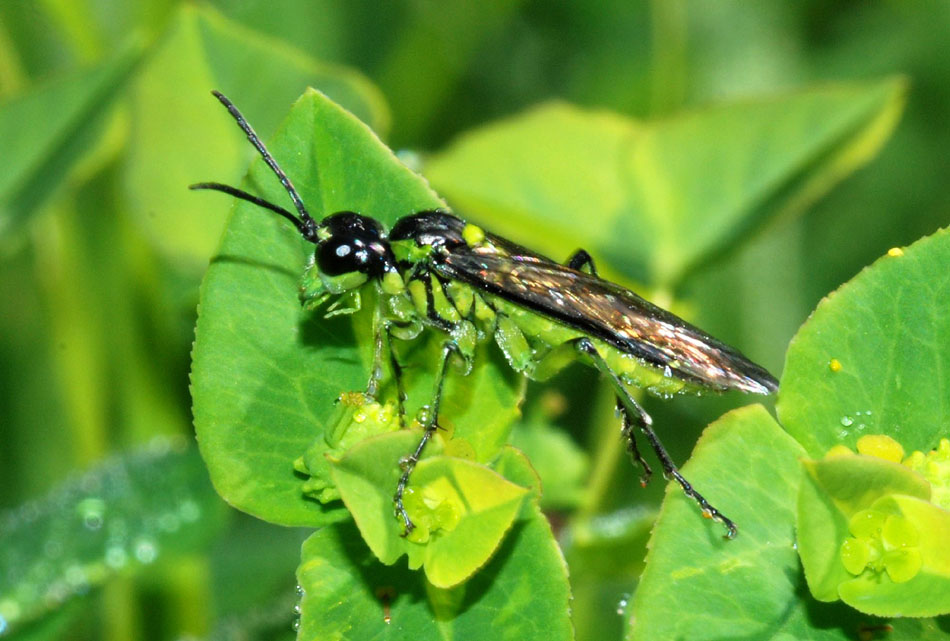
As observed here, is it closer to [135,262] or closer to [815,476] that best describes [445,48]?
[135,262]

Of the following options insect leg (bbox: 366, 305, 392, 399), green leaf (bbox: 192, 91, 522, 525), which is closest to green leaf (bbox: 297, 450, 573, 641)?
green leaf (bbox: 192, 91, 522, 525)

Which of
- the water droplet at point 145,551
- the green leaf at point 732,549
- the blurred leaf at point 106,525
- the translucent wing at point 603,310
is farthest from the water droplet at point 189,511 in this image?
the green leaf at point 732,549

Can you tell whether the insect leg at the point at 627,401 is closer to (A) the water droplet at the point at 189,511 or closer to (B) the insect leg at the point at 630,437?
(B) the insect leg at the point at 630,437

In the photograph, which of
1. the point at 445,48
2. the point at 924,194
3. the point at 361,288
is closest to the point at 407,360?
the point at 361,288

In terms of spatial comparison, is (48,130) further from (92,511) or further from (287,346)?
(287,346)

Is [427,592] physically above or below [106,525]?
above

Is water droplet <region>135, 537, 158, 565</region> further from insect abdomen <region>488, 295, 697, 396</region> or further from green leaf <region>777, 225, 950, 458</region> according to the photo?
green leaf <region>777, 225, 950, 458</region>

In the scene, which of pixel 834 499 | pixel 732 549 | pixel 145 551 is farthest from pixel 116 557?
pixel 834 499
